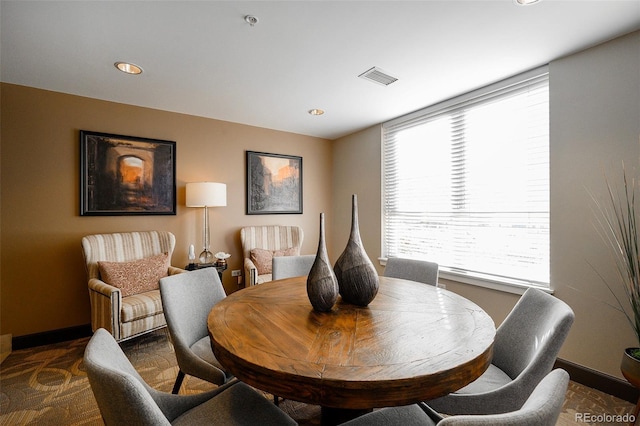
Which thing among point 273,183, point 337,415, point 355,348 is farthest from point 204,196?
point 355,348

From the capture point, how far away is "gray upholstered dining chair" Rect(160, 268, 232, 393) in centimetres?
145

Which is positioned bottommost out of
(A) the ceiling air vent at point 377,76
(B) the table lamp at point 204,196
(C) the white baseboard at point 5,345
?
(C) the white baseboard at point 5,345

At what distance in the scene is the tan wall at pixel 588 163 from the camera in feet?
6.72

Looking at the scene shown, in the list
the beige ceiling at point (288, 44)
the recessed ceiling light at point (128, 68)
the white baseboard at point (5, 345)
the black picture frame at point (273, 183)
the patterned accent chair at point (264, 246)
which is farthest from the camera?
the black picture frame at point (273, 183)

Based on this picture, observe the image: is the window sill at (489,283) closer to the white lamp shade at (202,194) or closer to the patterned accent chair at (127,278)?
the white lamp shade at (202,194)

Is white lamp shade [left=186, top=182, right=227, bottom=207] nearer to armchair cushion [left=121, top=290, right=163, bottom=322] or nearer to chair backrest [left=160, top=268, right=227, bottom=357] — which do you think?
armchair cushion [left=121, top=290, right=163, bottom=322]

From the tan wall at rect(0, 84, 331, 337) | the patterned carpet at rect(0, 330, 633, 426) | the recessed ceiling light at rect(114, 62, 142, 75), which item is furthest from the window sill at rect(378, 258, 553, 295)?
the recessed ceiling light at rect(114, 62, 142, 75)

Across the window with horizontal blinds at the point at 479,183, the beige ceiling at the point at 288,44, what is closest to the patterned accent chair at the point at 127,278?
the beige ceiling at the point at 288,44

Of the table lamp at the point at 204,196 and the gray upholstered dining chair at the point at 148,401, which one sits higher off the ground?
the table lamp at the point at 204,196

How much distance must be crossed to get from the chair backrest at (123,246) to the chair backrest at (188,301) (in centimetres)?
164

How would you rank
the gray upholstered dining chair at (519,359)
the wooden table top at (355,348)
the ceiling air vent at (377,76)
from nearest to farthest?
the wooden table top at (355,348), the gray upholstered dining chair at (519,359), the ceiling air vent at (377,76)

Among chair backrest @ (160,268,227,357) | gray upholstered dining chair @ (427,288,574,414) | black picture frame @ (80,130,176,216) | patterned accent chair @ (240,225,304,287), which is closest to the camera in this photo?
gray upholstered dining chair @ (427,288,574,414)

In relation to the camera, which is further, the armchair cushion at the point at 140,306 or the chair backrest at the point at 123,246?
the chair backrest at the point at 123,246

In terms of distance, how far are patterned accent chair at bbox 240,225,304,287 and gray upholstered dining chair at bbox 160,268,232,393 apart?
1.48 m
